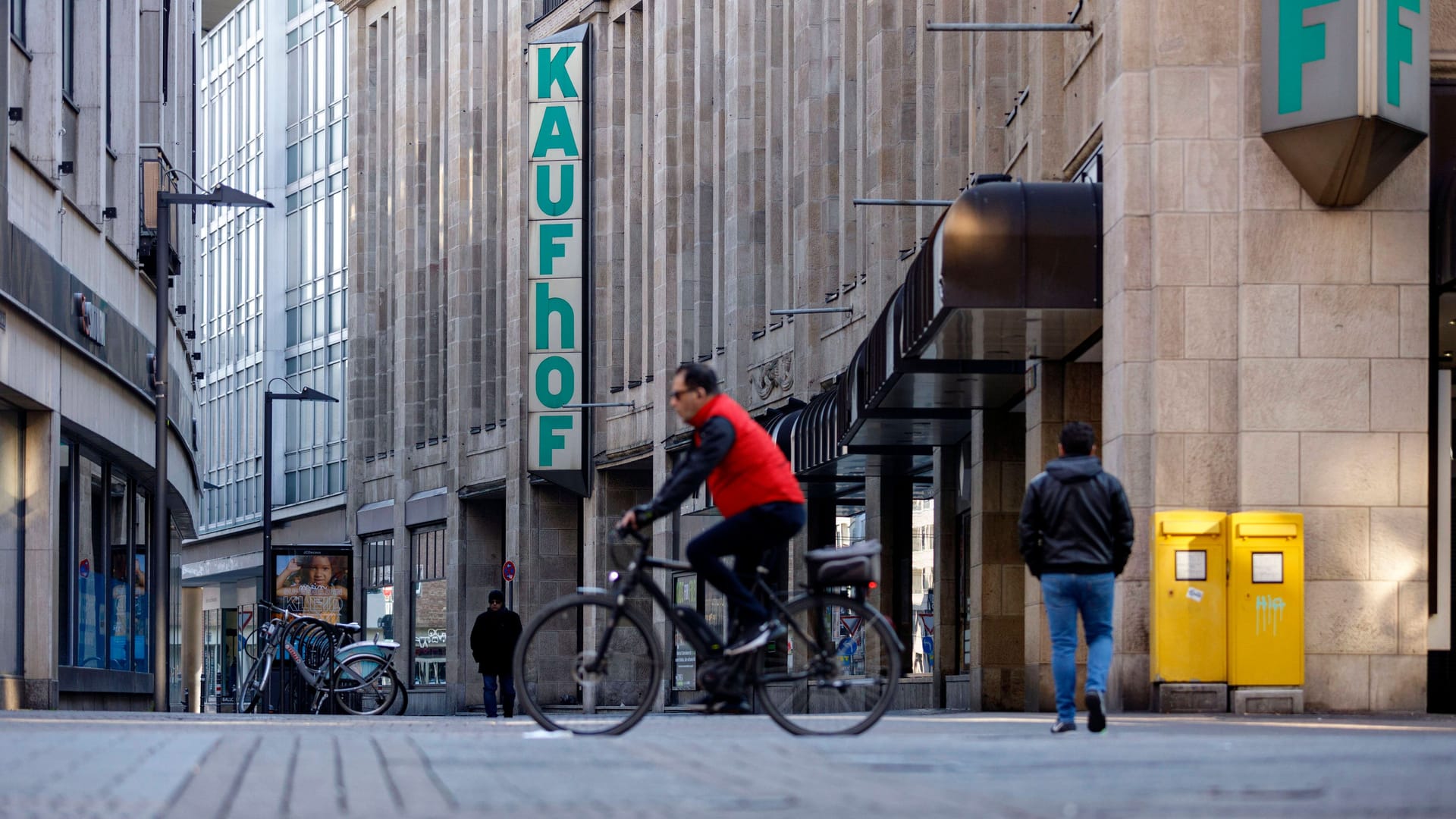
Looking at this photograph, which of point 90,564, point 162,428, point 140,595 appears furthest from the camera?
point 140,595

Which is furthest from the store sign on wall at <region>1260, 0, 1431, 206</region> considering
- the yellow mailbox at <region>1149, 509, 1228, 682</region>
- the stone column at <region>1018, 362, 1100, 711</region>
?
the stone column at <region>1018, 362, 1100, 711</region>

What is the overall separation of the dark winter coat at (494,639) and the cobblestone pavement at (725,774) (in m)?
16.7

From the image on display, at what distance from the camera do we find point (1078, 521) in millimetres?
11938

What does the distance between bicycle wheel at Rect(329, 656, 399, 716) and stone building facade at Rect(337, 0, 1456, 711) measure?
18.4ft

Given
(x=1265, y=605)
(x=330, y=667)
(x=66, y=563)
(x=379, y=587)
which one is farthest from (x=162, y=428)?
(x=379, y=587)

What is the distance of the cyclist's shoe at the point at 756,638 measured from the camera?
10453mm

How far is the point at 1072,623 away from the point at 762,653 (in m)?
2.30

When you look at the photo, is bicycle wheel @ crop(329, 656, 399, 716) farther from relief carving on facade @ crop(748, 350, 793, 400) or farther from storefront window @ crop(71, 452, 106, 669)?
relief carving on facade @ crop(748, 350, 793, 400)

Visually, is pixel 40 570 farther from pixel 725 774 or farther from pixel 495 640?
pixel 725 774

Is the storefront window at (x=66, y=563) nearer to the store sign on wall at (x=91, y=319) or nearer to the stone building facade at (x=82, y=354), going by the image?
the stone building facade at (x=82, y=354)

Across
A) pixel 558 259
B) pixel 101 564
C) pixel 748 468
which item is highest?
pixel 558 259

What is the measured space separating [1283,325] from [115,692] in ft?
54.2

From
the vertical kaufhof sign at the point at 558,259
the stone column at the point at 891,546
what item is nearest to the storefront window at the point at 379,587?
the vertical kaufhof sign at the point at 558,259

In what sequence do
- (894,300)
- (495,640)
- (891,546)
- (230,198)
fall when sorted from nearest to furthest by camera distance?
(894,300) → (230,198) → (495,640) → (891,546)
